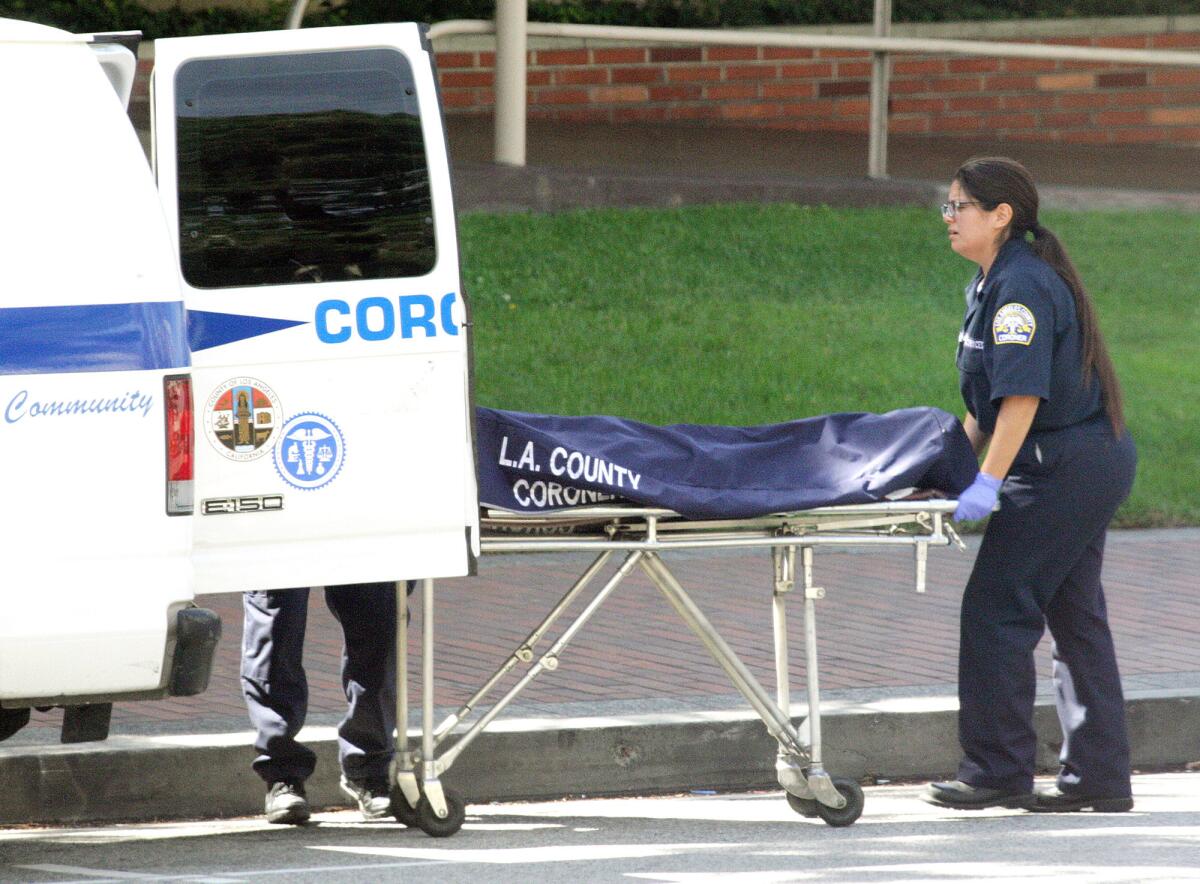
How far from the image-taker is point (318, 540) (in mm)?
5062

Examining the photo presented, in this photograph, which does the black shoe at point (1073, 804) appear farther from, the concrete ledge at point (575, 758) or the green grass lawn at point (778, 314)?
the green grass lawn at point (778, 314)

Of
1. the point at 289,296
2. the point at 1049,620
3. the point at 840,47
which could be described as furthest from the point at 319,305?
the point at 840,47

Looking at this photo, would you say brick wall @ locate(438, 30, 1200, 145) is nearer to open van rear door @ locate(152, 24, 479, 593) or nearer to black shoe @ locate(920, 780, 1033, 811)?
open van rear door @ locate(152, 24, 479, 593)

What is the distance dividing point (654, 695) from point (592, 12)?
9.38m

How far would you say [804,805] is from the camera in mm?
5641

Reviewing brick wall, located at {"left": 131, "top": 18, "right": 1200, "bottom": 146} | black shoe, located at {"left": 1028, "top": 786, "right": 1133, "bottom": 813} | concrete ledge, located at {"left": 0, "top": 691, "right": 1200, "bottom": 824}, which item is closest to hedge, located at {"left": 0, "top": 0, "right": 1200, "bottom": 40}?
brick wall, located at {"left": 131, "top": 18, "right": 1200, "bottom": 146}

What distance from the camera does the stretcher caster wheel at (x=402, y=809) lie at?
546 cm

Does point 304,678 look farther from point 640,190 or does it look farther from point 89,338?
point 640,190

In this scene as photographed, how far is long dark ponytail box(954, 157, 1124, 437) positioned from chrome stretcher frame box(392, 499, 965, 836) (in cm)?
64

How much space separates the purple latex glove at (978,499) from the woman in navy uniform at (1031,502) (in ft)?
0.19

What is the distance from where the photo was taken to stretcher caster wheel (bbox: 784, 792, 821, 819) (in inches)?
221

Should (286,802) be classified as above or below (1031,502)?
below

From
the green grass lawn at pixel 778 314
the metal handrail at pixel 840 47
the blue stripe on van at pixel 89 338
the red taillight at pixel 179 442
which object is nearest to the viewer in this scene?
the blue stripe on van at pixel 89 338

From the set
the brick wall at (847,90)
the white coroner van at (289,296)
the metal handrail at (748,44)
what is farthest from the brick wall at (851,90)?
the white coroner van at (289,296)
